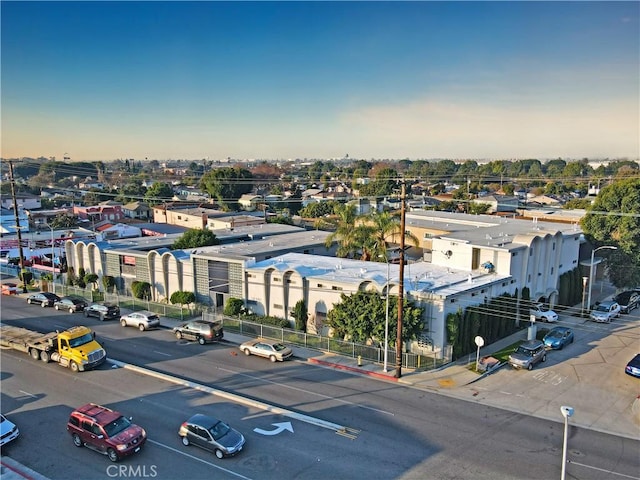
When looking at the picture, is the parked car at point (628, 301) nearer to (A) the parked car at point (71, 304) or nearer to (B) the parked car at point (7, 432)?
(B) the parked car at point (7, 432)

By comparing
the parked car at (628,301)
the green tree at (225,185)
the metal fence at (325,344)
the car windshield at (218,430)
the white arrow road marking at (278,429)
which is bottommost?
the parked car at (628,301)

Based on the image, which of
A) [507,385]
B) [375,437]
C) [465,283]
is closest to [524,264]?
[465,283]

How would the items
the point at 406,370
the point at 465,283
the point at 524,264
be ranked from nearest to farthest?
the point at 406,370, the point at 465,283, the point at 524,264

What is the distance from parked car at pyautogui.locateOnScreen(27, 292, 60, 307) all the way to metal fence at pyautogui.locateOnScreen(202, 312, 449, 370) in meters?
16.3

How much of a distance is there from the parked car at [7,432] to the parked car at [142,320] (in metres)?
15.9

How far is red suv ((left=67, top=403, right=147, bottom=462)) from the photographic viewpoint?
18.3m

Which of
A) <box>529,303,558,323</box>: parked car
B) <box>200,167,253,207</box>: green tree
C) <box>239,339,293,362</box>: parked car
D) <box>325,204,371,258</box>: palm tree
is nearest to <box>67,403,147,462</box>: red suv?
<box>239,339,293,362</box>: parked car

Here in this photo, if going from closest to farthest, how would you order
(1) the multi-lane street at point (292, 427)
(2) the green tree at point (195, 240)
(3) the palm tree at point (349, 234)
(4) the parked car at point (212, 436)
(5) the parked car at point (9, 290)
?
1. (1) the multi-lane street at point (292, 427)
2. (4) the parked car at point (212, 436)
3. (3) the palm tree at point (349, 234)
4. (5) the parked car at point (9, 290)
5. (2) the green tree at point (195, 240)

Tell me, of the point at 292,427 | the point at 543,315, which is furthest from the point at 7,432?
the point at 543,315

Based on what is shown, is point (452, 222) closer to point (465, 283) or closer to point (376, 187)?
point (465, 283)

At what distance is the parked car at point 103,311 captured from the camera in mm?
38634

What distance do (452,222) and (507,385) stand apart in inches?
1461

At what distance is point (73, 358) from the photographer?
27438 mm

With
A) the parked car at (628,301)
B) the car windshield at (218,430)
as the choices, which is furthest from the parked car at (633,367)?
the car windshield at (218,430)
